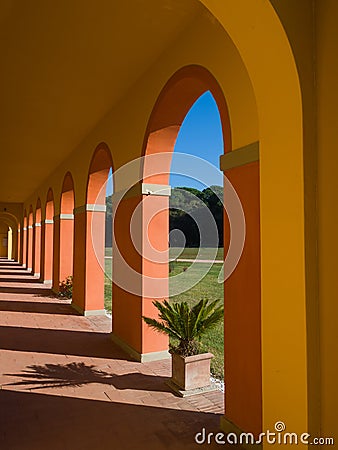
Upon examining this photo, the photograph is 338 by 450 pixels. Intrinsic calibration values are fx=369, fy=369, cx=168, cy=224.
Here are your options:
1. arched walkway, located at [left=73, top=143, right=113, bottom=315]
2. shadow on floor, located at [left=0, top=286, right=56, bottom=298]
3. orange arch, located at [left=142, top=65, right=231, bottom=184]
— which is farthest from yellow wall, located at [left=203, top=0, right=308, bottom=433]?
shadow on floor, located at [left=0, top=286, right=56, bottom=298]

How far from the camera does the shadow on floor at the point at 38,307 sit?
1020cm

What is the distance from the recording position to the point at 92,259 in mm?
9711

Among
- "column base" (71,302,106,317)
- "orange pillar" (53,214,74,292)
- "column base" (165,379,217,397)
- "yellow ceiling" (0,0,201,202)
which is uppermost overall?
"yellow ceiling" (0,0,201,202)

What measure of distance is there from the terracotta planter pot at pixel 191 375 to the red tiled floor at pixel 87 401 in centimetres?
13

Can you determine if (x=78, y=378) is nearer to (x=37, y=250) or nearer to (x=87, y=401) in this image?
(x=87, y=401)

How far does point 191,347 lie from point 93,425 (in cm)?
155

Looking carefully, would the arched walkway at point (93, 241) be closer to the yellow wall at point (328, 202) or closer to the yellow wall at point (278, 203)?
the yellow wall at point (278, 203)

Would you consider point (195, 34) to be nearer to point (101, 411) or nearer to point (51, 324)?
point (101, 411)

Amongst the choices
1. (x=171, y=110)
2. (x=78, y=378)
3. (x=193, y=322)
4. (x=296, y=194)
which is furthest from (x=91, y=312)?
(x=296, y=194)

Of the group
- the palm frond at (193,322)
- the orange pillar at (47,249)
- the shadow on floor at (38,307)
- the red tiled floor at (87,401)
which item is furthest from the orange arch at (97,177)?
the orange pillar at (47,249)

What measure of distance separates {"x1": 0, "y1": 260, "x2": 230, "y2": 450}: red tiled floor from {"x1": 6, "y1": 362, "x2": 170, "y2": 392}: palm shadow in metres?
0.01

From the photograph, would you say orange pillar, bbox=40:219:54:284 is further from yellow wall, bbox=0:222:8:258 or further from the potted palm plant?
yellow wall, bbox=0:222:8:258

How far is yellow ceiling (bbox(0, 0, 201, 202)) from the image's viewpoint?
4.36 meters

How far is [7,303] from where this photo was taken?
36.8ft
